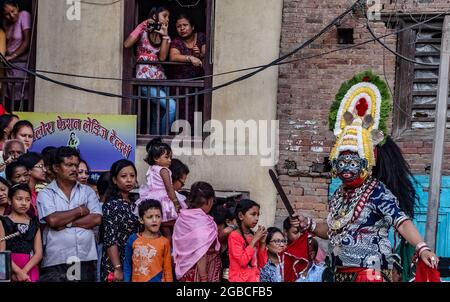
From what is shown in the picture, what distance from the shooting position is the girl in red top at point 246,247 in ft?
37.1

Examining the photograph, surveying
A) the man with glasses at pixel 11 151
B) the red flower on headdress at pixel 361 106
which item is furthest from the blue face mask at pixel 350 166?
the man with glasses at pixel 11 151

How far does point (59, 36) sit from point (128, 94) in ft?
3.31

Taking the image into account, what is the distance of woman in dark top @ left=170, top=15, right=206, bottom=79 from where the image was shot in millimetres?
13992

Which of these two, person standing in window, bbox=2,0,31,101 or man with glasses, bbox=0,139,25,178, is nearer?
man with glasses, bbox=0,139,25,178

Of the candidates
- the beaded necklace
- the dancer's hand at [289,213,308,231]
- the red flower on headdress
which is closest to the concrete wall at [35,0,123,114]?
the dancer's hand at [289,213,308,231]

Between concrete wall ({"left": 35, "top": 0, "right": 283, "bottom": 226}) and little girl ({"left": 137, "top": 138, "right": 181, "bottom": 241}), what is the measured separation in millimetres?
1828

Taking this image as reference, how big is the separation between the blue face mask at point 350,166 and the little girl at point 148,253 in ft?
5.90

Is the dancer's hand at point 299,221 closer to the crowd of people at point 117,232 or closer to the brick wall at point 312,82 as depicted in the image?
the crowd of people at point 117,232

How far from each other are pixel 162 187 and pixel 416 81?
325 centimetres

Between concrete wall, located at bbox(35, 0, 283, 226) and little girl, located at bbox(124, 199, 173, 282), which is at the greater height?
concrete wall, located at bbox(35, 0, 283, 226)

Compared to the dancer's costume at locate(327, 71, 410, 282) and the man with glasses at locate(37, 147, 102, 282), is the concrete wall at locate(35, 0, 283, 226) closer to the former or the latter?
the man with glasses at locate(37, 147, 102, 282)

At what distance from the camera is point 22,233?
11.0 metres

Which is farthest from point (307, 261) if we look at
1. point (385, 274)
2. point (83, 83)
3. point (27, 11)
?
point (27, 11)

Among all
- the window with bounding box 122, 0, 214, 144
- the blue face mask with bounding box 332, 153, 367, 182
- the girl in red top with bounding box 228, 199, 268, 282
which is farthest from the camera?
the window with bounding box 122, 0, 214, 144
